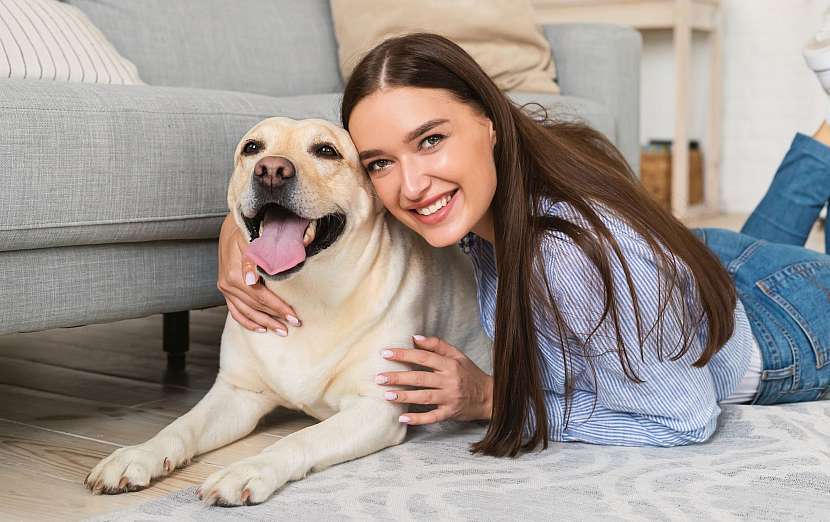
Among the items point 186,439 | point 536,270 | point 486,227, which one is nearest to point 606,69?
point 486,227

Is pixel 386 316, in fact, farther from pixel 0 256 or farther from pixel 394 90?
pixel 0 256

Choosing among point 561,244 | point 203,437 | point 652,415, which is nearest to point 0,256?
point 203,437

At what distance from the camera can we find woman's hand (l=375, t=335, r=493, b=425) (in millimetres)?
1500

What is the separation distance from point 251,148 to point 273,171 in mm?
148

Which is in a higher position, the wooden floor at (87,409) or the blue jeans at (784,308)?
the blue jeans at (784,308)

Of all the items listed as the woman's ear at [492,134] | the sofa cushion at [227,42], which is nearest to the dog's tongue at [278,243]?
the woman's ear at [492,134]

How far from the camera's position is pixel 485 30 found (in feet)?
8.80

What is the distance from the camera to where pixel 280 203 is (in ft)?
4.56

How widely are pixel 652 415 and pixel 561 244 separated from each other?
0.32 m

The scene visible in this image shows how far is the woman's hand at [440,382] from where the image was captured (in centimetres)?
150

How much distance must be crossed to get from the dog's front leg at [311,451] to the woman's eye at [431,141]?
39 cm

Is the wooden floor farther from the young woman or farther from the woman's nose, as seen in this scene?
the woman's nose

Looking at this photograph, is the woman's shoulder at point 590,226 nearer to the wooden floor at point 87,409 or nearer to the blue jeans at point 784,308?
the blue jeans at point 784,308

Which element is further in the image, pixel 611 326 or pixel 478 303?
pixel 478 303
